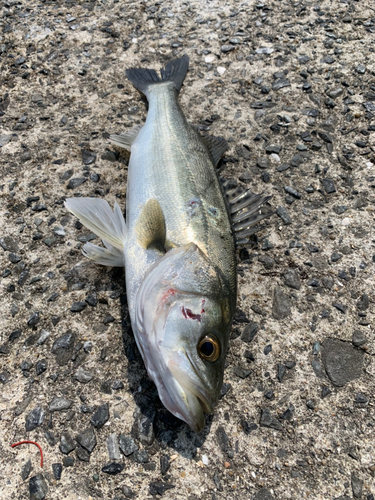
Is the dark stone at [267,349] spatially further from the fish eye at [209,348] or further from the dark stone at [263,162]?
the dark stone at [263,162]

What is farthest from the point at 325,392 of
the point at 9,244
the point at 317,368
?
the point at 9,244

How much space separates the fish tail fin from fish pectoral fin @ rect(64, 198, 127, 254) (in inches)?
70.2

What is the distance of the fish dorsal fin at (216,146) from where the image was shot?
376cm

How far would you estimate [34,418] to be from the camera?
8.28 feet

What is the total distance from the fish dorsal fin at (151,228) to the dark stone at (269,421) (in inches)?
53.0

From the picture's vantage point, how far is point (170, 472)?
93.6 inches

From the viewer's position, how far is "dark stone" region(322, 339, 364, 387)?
2.74 m

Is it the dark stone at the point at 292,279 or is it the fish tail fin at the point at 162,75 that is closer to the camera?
the dark stone at the point at 292,279

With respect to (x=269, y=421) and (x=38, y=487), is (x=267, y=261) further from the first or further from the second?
(x=38, y=487)

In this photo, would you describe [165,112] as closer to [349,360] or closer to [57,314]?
[57,314]

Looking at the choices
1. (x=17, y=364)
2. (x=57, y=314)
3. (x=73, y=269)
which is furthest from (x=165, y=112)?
(x=17, y=364)

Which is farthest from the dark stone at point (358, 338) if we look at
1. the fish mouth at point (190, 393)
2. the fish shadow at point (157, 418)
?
the fish mouth at point (190, 393)

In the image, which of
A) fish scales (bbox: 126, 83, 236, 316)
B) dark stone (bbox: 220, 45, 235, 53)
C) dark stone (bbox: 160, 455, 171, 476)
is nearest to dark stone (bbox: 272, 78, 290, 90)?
dark stone (bbox: 220, 45, 235, 53)

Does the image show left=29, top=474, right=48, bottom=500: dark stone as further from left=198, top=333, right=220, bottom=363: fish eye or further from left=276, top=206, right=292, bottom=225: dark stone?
left=276, top=206, right=292, bottom=225: dark stone
